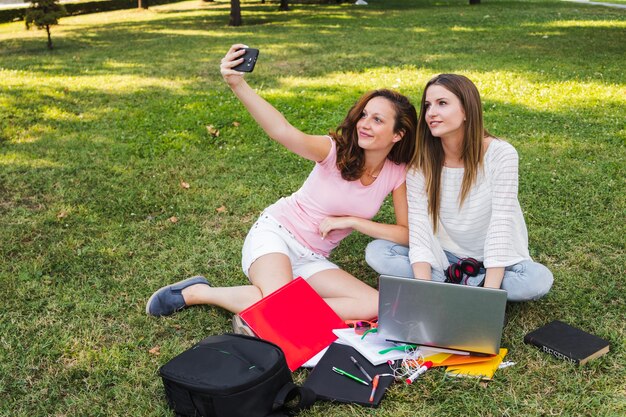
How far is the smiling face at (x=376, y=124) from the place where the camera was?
332 cm

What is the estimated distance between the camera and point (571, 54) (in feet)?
35.5

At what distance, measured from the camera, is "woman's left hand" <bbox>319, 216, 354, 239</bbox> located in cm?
347

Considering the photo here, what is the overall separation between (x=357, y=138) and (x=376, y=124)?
0.16 metres

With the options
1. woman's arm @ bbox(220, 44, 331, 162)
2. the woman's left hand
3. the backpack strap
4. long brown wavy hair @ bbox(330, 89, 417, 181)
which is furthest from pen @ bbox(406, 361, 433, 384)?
woman's arm @ bbox(220, 44, 331, 162)

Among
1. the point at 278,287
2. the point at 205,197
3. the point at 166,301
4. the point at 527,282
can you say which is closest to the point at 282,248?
the point at 278,287

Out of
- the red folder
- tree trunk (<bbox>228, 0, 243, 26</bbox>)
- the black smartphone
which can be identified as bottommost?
the red folder

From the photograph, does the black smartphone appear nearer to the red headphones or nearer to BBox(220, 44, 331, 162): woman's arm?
BBox(220, 44, 331, 162): woman's arm

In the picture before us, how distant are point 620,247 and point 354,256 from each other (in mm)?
1812

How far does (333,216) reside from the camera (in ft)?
11.9

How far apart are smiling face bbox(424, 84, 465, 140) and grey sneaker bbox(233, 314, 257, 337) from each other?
1.37 meters

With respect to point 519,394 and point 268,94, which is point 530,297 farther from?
point 268,94

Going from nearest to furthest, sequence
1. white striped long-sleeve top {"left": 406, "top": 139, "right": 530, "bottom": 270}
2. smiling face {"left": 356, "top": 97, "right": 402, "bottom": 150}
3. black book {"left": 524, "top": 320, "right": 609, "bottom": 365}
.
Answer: black book {"left": 524, "top": 320, "right": 609, "bottom": 365} → white striped long-sleeve top {"left": 406, "top": 139, "right": 530, "bottom": 270} → smiling face {"left": 356, "top": 97, "right": 402, "bottom": 150}

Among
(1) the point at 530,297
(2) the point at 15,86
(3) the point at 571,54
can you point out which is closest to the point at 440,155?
(1) the point at 530,297

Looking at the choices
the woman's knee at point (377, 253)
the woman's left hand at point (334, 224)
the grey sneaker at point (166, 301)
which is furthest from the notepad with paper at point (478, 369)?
the grey sneaker at point (166, 301)
